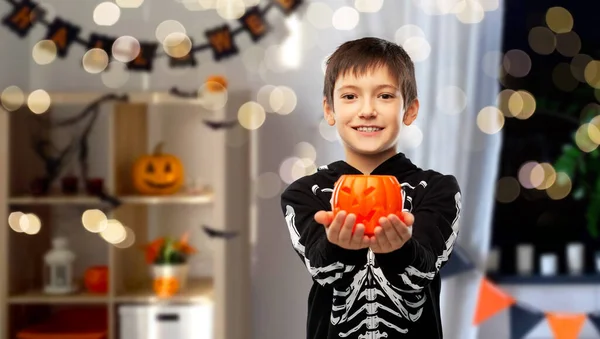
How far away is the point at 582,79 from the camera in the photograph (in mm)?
3342

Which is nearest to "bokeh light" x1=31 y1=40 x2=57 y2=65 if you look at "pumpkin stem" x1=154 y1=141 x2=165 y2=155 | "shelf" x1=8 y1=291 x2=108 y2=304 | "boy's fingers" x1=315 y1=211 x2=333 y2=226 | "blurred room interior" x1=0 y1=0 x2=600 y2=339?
"blurred room interior" x1=0 y1=0 x2=600 y2=339

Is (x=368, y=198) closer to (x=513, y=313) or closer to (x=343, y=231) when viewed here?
(x=343, y=231)

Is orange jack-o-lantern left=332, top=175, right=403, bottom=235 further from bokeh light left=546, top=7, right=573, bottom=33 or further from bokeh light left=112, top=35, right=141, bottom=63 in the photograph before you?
bokeh light left=546, top=7, right=573, bottom=33

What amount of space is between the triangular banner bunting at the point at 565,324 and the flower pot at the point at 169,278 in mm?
1421

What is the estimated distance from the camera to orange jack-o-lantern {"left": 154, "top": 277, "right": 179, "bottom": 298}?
2945 mm

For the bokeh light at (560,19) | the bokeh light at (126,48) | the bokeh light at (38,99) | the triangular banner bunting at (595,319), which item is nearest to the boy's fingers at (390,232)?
the bokeh light at (38,99)

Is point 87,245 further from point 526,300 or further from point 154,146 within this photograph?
point 526,300

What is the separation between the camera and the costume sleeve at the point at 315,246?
1023mm

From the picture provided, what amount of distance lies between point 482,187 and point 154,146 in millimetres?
1364

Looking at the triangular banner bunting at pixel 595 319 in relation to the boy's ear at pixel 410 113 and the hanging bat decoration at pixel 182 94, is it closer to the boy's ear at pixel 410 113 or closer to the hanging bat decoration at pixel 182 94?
the hanging bat decoration at pixel 182 94

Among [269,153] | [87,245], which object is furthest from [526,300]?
[87,245]

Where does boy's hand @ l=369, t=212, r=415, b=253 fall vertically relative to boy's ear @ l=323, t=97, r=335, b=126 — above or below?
below

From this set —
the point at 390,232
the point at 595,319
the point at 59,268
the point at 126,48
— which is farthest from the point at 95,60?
the point at 390,232

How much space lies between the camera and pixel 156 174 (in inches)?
120
